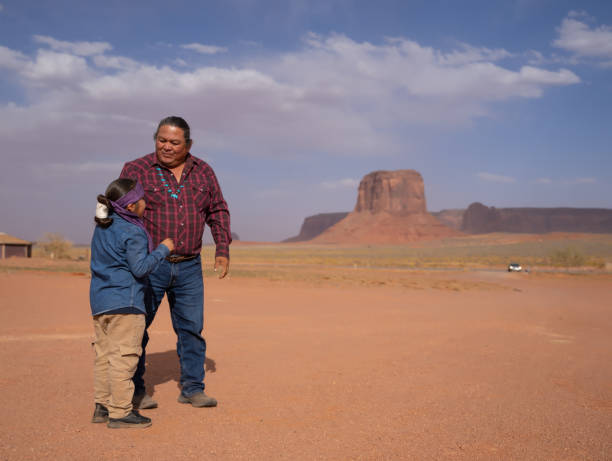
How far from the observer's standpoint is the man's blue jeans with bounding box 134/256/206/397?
3.67 m

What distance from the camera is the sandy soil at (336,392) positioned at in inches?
120

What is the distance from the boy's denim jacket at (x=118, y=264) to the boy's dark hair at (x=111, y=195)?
0.16 ft

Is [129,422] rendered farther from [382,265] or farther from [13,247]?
[382,265]

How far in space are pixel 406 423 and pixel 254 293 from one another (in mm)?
12364

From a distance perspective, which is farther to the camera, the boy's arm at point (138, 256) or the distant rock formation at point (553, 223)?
the distant rock formation at point (553, 223)

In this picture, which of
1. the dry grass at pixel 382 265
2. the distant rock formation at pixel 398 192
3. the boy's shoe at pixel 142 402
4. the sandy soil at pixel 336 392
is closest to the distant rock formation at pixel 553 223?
the distant rock formation at pixel 398 192

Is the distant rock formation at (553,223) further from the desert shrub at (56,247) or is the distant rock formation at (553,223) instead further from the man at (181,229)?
the man at (181,229)

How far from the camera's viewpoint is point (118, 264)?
3203mm

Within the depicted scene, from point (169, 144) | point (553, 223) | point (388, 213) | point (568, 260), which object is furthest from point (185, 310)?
point (553, 223)

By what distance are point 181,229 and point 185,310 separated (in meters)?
0.63

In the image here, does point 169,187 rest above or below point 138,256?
above

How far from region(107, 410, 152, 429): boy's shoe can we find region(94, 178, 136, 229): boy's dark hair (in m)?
1.22

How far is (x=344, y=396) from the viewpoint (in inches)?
165

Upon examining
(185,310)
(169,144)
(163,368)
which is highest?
(169,144)
